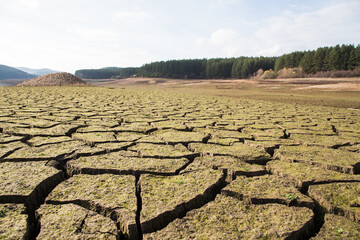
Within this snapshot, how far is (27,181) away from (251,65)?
57.3m

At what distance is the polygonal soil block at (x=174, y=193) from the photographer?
1.16 meters

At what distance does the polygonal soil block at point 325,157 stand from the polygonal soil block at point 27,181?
1849 millimetres

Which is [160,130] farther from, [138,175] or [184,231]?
[184,231]

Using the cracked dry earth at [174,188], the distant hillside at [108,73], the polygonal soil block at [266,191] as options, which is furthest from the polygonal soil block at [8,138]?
the distant hillside at [108,73]

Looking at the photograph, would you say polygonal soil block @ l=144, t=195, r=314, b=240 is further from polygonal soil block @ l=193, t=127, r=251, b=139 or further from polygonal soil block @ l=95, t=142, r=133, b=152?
polygonal soil block @ l=193, t=127, r=251, b=139

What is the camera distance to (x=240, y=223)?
114 cm

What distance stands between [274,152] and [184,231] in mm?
1498

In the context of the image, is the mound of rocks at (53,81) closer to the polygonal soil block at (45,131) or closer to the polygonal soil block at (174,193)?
the polygonal soil block at (45,131)

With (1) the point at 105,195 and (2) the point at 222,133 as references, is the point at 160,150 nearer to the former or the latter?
(1) the point at 105,195

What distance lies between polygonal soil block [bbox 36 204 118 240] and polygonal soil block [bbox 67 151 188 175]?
0.47 metres

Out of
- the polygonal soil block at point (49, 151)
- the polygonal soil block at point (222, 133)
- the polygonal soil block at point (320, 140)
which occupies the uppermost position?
the polygonal soil block at point (49, 151)

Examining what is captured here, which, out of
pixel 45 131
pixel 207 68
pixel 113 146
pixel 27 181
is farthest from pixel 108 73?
pixel 27 181

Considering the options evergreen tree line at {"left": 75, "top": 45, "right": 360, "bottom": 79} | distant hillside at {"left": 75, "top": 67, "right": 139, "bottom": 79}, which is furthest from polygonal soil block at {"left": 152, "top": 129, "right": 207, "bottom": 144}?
distant hillside at {"left": 75, "top": 67, "right": 139, "bottom": 79}

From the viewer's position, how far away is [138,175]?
1.65 m
